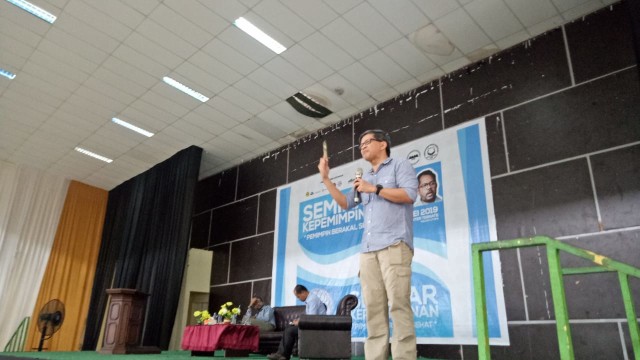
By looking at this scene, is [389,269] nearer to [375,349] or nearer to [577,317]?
[375,349]

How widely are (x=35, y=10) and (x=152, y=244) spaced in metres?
4.13

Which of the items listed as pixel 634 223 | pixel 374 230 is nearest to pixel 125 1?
pixel 374 230

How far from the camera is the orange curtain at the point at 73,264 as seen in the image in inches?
318

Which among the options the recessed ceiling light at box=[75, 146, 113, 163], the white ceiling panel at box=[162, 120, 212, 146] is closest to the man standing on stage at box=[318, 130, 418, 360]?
the white ceiling panel at box=[162, 120, 212, 146]

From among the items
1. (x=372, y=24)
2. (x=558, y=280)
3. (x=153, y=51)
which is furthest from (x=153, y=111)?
(x=558, y=280)

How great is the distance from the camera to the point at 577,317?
147 inches

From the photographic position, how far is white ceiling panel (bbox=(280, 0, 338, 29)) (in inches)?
173

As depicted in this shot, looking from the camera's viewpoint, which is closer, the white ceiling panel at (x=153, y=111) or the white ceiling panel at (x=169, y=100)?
the white ceiling panel at (x=169, y=100)

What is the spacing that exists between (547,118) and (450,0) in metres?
1.51

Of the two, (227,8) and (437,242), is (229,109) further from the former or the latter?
(437,242)

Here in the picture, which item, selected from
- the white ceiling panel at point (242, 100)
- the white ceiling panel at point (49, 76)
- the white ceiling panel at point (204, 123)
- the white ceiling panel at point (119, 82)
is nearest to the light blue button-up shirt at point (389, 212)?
the white ceiling panel at point (242, 100)

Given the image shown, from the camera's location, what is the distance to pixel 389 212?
6.89 ft

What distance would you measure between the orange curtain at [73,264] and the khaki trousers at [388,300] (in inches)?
313

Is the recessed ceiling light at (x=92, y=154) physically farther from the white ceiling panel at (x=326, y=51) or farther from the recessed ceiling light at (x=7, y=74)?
the white ceiling panel at (x=326, y=51)
